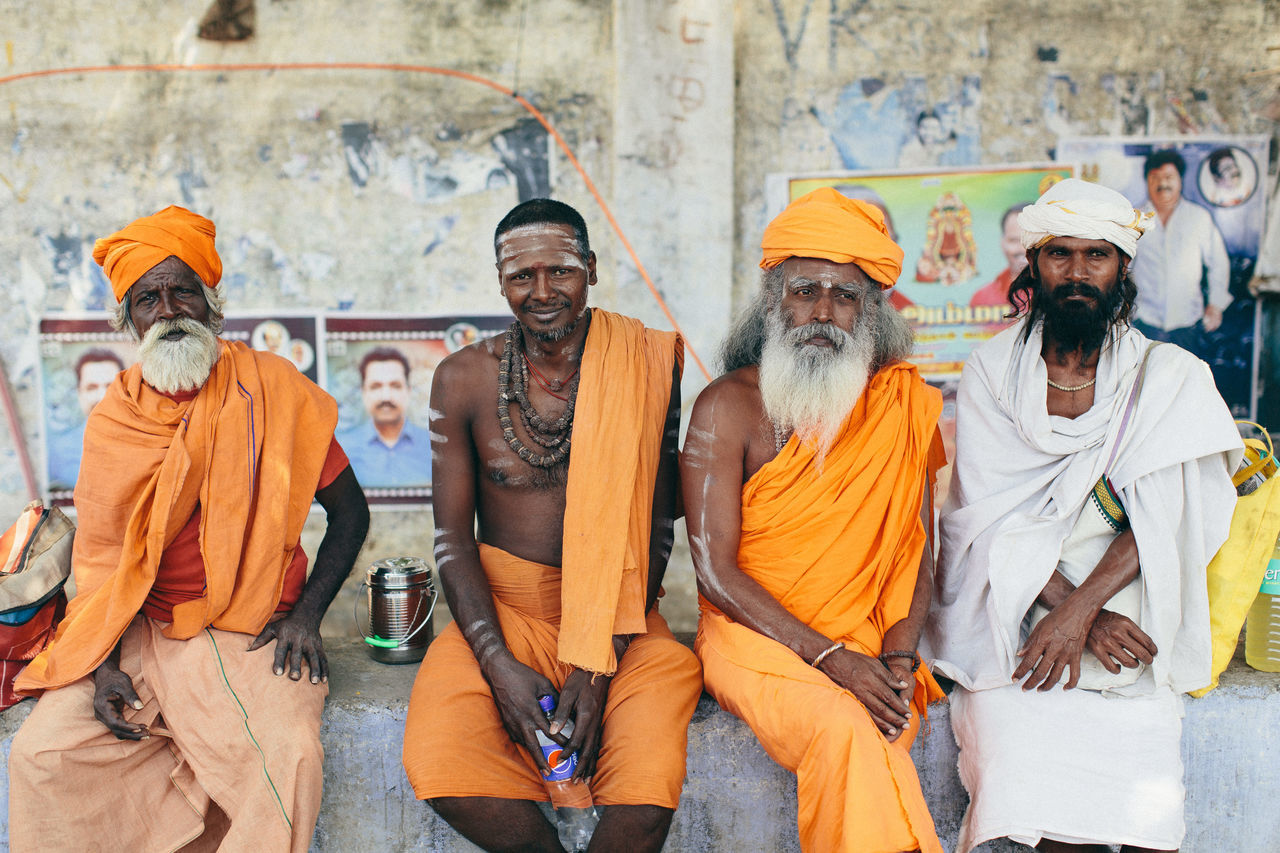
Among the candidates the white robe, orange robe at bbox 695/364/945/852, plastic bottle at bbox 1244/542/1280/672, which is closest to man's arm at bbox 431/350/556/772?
orange robe at bbox 695/364/945/852

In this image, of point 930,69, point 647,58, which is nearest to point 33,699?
point 647,58

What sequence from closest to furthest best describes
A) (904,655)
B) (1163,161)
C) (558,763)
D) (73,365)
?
(558,763) → (904,655) → (1163,161) → (73,365)

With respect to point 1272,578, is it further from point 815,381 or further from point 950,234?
point 950,234

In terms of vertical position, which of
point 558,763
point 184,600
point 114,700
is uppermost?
point 184,600

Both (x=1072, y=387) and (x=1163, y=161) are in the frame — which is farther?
(x=1163, y=161)

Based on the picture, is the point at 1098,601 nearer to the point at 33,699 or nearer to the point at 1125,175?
the point at 1125,175

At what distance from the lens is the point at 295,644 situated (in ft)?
9.97

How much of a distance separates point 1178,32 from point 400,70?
368 cm

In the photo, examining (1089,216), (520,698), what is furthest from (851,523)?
(1089,216)

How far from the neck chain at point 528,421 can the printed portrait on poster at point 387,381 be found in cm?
175

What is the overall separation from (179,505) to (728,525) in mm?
1638

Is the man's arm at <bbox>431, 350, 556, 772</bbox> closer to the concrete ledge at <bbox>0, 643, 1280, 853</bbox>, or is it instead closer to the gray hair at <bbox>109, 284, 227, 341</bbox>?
the concrete ledge at <bbox>0, 643, 1280, 853</bbox>

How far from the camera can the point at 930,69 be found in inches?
189

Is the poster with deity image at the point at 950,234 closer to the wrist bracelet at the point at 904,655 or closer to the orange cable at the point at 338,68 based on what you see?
the orange cable at the point at 338,68
